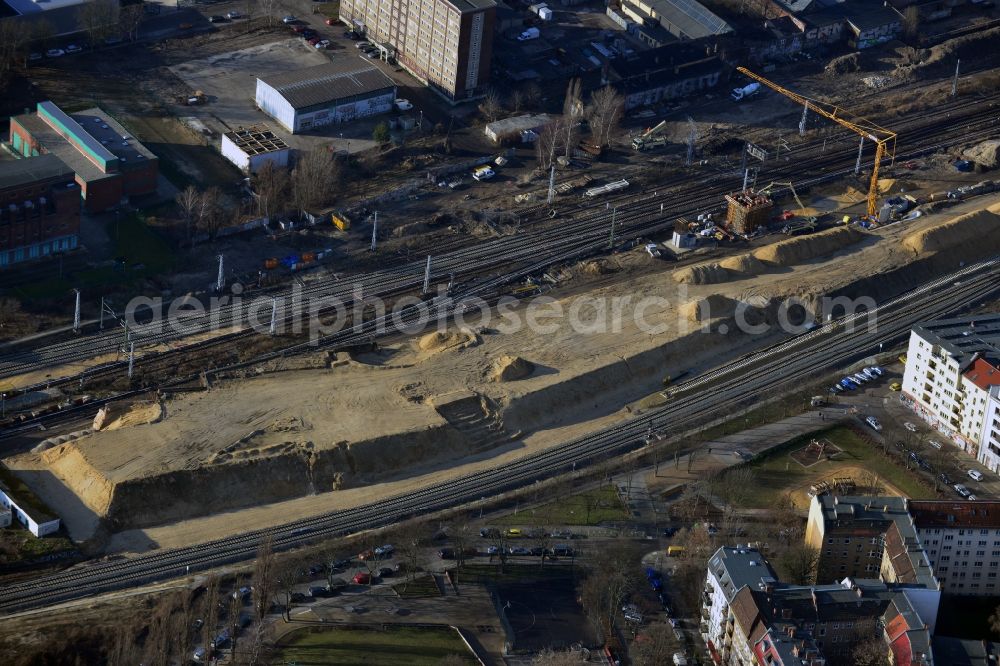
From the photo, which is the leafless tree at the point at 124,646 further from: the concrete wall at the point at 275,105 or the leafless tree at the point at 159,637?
the concrete wall at the point at 275,105

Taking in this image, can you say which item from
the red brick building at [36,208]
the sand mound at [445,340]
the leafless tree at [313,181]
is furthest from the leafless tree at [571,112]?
the red brick building at [36,208]

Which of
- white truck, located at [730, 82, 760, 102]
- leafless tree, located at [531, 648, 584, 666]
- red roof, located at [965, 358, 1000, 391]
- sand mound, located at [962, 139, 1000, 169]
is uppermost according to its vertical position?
red roof, located at [965, 358, 1000, 391]

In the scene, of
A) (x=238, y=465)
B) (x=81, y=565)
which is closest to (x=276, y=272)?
(x=238, y=465)

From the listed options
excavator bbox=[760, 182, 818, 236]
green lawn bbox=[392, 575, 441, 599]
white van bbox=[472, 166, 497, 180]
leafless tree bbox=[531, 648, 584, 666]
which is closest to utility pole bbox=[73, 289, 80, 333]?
green lawn bbox=[392, 575, 441, 599]

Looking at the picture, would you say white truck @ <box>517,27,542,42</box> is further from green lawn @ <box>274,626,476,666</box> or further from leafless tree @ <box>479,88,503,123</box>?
green lawn @ <box>274,626,476,666</box>

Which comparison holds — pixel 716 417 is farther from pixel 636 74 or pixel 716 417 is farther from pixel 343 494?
pixel 636 74

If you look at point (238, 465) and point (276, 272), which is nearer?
point (238, 465)

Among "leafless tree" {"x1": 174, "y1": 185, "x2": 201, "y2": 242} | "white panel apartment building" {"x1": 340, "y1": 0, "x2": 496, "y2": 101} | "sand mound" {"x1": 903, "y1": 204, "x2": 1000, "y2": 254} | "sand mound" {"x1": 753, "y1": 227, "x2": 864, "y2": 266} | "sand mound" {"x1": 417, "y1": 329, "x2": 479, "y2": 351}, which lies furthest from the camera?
"white panel apartment building" {"x1": 340, "y1": 0, "x2": 496, "y2": 101}
